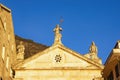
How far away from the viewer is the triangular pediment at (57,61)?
32625 mm

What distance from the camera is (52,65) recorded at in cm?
3262

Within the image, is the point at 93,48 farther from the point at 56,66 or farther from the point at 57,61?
the point at 56,66

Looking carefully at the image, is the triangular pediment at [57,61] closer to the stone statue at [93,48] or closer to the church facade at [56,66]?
the church facade at [56,66]

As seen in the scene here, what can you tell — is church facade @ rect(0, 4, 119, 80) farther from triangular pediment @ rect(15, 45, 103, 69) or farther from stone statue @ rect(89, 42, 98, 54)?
stone statue @ rect(89, 42, 98, 54)

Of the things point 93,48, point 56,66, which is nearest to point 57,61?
point 56,66

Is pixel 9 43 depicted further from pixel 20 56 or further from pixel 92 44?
pixel 92 44

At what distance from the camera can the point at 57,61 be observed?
32.8m

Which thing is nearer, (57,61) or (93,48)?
(57,61)

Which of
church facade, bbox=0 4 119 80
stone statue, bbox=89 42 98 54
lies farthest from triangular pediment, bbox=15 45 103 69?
stone statue, bbox=89 42 98 54

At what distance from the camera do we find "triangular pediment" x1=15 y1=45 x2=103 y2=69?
32.6 m

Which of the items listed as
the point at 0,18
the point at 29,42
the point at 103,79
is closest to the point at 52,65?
the point at 103,79

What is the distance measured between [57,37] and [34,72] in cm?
470

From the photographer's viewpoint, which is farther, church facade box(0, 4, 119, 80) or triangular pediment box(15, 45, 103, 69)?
triangular pediment box(15, 45, 103, 69)

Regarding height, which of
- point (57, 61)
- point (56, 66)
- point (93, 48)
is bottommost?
point (56, 66)
